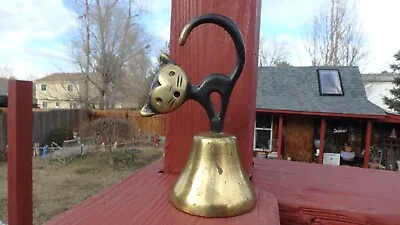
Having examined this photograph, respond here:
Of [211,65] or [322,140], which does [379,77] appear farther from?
[211,65]

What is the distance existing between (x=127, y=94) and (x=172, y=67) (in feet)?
51.4

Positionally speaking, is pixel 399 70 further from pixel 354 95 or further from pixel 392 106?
pixel 354 95

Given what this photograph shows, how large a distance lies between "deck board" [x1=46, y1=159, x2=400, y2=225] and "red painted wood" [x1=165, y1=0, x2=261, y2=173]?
80 millimetres

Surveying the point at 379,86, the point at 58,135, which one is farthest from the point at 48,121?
the point at 379,86

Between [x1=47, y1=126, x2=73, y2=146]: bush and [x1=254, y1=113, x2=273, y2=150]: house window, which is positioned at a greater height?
[x1=254, y1=113, x2=273, y2=150]: house window

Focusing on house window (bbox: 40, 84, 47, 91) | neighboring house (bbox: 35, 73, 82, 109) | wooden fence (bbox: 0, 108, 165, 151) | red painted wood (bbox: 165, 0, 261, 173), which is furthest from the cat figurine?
house window (bbox: 40, 84, 47, 91)

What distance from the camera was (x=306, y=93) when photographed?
303 inches

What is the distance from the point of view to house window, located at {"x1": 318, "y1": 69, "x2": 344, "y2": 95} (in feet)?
24.7

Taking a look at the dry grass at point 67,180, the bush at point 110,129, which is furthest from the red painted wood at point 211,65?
the bush at point 110,129

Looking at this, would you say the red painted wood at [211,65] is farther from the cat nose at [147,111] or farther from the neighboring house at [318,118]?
the neighboring house at [318,118]

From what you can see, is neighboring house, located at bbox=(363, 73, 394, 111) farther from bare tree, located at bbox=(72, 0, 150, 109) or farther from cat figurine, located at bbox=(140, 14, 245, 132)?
cat figurine, located at bbox=(140, 14, 245, 132)

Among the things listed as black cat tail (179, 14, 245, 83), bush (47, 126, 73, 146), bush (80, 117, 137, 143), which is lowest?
bush (47, 126, 73, 146)

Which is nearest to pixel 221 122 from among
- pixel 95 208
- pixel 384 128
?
pixel 95 208

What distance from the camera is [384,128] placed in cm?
751
